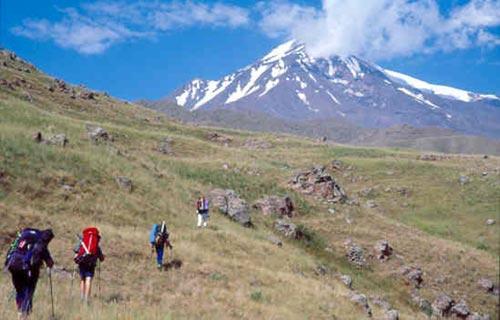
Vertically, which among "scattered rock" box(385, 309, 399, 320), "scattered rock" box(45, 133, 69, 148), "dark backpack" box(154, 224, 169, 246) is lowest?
"scattered rock" box(385, 309, 399, 320)

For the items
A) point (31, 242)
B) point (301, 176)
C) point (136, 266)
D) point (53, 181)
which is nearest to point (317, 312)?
point (136, 266)

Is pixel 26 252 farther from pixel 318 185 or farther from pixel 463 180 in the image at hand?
pixel 463 180

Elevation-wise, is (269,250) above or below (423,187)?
below

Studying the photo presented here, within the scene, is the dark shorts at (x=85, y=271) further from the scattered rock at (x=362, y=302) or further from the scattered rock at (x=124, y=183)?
the scattered rock at (x=124, y=183)

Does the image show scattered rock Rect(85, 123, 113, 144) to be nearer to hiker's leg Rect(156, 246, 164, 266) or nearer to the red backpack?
hiker's leg Rect(156, 246, 164, 266)

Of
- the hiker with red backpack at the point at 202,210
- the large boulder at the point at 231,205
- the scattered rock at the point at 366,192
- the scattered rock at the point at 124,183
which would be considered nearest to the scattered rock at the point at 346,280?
the large boulder at the point at 231,205

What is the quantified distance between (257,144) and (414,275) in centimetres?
5837

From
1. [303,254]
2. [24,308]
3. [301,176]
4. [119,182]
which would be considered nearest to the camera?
[24,308]

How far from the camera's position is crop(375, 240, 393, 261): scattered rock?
36.6 meters

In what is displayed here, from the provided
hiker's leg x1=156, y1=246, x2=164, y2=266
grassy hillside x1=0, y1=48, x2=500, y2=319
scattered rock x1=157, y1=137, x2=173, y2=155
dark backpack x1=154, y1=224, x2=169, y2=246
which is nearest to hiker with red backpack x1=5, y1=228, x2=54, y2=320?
grassy hillside x1=0, y1=48, x2=500, y2=319

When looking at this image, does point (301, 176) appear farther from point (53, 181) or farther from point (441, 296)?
point (53, 181)

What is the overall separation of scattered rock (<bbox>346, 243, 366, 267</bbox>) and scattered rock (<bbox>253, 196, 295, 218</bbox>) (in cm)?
550

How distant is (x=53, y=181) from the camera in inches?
1059

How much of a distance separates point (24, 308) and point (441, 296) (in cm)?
2869
